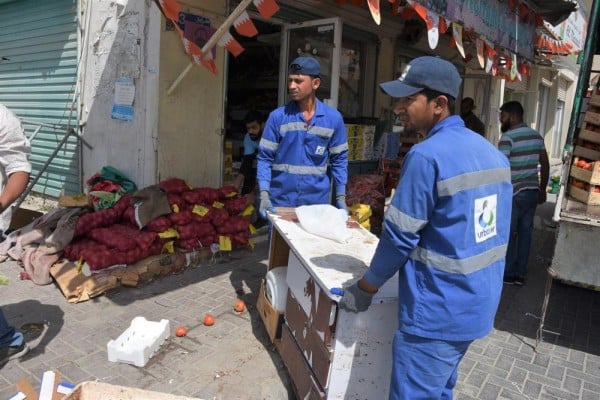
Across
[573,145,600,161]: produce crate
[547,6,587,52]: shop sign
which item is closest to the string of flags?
[573,145,600,161]: produce crate

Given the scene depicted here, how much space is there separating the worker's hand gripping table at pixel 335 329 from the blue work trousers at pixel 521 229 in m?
3.14

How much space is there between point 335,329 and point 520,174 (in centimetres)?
396

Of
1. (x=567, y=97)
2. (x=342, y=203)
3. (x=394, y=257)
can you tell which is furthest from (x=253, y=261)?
(x=567, y=97)

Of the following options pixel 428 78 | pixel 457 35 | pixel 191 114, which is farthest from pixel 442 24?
pixel 428 78

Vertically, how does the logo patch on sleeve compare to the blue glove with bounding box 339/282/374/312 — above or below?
above

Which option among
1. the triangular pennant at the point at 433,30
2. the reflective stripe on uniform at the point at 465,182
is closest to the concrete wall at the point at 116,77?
the triangular pennant at the point at 433,30

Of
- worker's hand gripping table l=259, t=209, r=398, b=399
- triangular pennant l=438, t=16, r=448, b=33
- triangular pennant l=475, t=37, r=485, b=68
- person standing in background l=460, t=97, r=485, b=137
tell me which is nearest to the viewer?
worker's hand gripping table l=259, t=209, r=398, b=399

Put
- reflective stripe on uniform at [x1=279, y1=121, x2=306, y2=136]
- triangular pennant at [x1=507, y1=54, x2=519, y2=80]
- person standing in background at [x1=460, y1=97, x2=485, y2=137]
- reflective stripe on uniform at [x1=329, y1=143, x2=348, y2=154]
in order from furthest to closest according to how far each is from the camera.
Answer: person standing in background at [x1=460, y1=97, x2=485, y2=137]
triangular pennant at [x1=507, y1=54, x2=519, y2=80]
reflective stripe on uniform at [x1=329, y1=143, x2=348, y2=154]
reflective stripe on uniform at [x1=279, y1=121, x2=306, y2=136]

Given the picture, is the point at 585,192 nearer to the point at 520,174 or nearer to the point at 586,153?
the point at 586,153

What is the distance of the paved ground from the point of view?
328 cm

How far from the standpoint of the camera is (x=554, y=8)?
808 centimetres

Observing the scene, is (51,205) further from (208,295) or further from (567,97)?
(567,97)

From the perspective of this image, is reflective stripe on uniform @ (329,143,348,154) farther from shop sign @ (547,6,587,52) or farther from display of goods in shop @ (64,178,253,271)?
shop sign @ (547,6,587,52)

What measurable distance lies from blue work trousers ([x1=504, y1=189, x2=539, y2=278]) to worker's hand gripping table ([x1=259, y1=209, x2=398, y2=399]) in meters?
3.14
